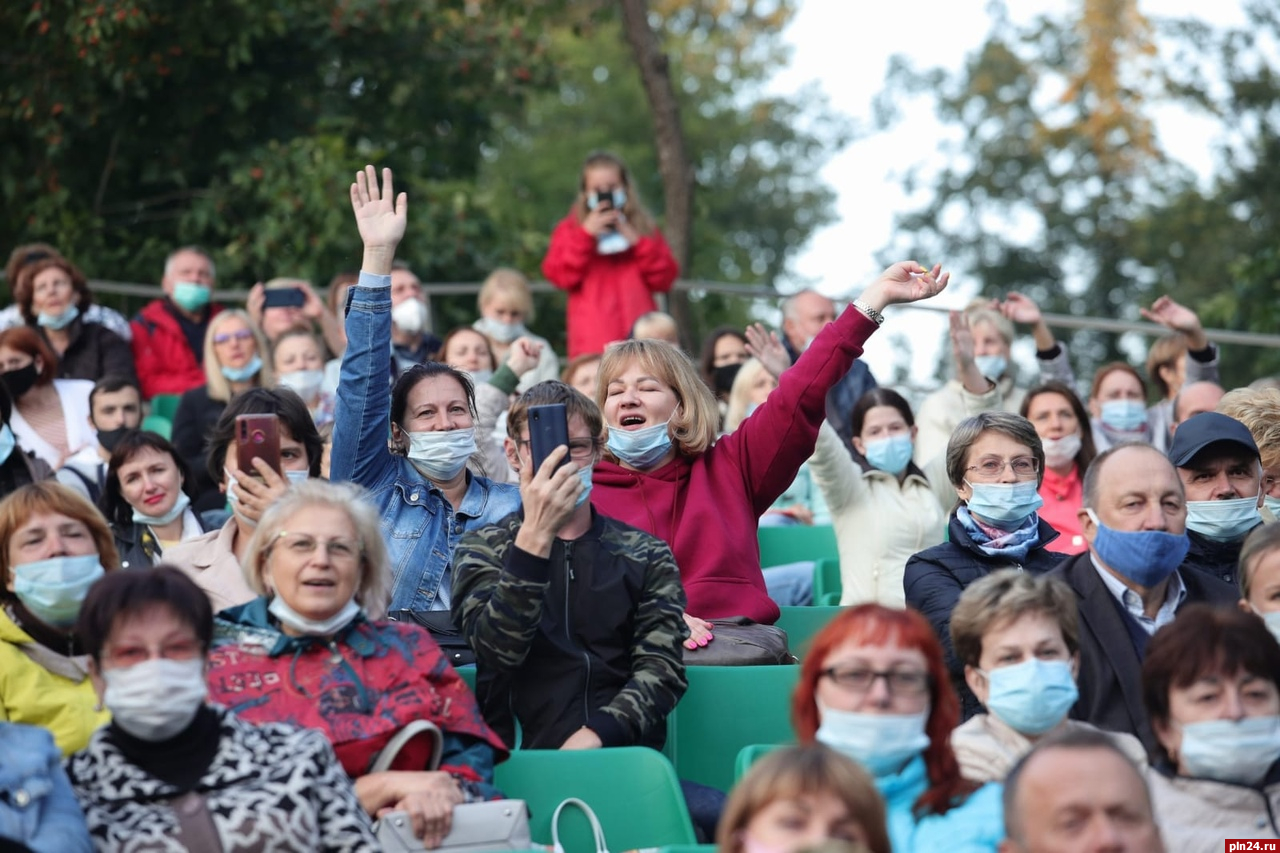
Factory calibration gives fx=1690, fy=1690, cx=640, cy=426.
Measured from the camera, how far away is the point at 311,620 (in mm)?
4402

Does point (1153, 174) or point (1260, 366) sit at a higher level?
point (1153, 174)

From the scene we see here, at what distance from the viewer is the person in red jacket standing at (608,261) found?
32.1 ft

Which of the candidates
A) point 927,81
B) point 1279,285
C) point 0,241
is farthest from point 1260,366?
point 927,81

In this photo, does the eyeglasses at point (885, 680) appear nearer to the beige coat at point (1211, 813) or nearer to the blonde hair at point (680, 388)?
the beige coat at point (1211, 813)

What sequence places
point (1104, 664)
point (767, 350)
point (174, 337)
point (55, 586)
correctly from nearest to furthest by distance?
point (55, 586) → point (1104, 664) → point (767, 350) → point (174, 337)

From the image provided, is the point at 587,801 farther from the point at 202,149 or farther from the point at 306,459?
the point at 202,149

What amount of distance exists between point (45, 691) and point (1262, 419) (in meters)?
4.29

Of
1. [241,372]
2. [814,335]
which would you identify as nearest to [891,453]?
[814,335]

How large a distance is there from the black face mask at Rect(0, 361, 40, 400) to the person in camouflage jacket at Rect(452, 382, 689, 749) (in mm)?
3792

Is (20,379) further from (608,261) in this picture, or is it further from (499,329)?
(608,261)

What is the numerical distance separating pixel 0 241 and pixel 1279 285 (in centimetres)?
999

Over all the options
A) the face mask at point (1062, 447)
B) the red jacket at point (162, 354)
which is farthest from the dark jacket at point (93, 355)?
the face mask at point (1062, 447)

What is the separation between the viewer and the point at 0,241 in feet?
41.3

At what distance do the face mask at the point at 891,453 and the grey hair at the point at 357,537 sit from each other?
3297 mm
